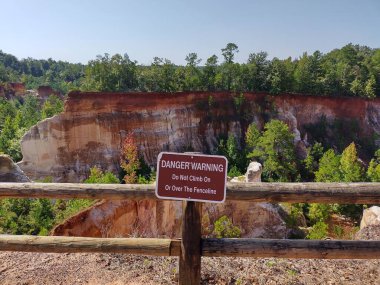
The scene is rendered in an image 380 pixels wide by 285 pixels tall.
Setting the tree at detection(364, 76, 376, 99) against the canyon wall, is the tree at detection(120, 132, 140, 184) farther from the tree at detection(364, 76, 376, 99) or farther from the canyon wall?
the tree at detection(364, 76, 376, 99)

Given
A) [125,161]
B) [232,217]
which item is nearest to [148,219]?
[232,217]

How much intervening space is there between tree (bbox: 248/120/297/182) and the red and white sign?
26651 millimetres

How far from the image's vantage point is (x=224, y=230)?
15.4m

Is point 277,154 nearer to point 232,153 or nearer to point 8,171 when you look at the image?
point 232,153

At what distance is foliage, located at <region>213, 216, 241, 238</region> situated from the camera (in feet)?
49.4

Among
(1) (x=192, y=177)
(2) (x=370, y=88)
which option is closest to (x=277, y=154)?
(2) (x=370, y=88)

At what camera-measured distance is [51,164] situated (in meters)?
29.6

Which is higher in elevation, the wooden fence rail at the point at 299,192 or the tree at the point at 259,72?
the tree at the point at 259,72

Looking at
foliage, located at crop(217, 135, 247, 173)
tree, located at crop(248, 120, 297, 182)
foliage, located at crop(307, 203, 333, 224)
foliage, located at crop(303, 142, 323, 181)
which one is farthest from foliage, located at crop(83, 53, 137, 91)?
foliage, located at crop(307, 203, 333, 224)

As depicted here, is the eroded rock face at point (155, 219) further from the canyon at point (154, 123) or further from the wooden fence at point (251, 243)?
the canyon at point (154, 123)

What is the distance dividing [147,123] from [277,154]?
1190 cm

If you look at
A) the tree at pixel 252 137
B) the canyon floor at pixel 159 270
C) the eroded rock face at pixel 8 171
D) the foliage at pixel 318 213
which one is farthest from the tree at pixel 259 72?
the canyon floor at pixel 159 270

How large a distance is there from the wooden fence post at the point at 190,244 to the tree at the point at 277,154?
26425mm

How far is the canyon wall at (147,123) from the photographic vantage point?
29.5 m
